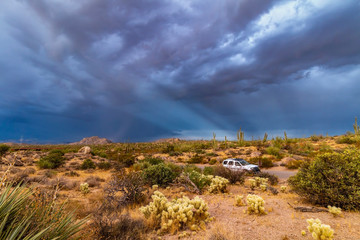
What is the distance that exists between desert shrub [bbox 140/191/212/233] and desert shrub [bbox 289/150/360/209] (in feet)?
13.1

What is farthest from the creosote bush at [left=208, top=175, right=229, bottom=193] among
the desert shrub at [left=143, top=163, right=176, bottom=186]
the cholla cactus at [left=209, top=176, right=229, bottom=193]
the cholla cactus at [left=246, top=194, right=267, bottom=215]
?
the cholla cactus at [left=246, top=194, right=267, bottom=215]

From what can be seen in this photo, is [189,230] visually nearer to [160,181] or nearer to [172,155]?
[160,181]

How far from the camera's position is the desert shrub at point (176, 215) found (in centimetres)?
533

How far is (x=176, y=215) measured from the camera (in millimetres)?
5449

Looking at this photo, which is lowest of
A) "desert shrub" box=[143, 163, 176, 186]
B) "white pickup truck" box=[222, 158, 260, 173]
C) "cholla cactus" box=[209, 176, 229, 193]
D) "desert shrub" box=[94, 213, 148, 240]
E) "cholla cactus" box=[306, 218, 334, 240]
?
"desert shrub" box=[94, 213, 148, 240]

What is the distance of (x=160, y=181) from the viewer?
10875 millimetres

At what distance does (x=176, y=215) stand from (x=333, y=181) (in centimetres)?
538

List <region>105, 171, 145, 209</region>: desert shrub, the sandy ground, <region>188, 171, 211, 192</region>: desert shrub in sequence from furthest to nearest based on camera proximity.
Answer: <region>188, 171, 211, 192</region>: desert shrub → <region>105, 171, 145, 209</region>: desert shrub → the sandy ground

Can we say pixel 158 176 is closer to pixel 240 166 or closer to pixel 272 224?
pixel 272 224

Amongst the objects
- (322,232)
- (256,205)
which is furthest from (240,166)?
(322,232)

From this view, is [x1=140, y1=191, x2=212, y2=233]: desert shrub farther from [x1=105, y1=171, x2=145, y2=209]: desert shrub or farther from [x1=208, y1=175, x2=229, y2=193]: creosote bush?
[x1=208, y1=175, x2=229, y2=193]: creosote bush

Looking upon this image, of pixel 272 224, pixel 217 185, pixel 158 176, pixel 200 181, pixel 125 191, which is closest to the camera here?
pixel 272 224

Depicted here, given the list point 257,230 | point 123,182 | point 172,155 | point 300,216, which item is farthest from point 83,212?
point 172,155

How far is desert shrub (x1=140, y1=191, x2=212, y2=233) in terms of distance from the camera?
17.5 feet
